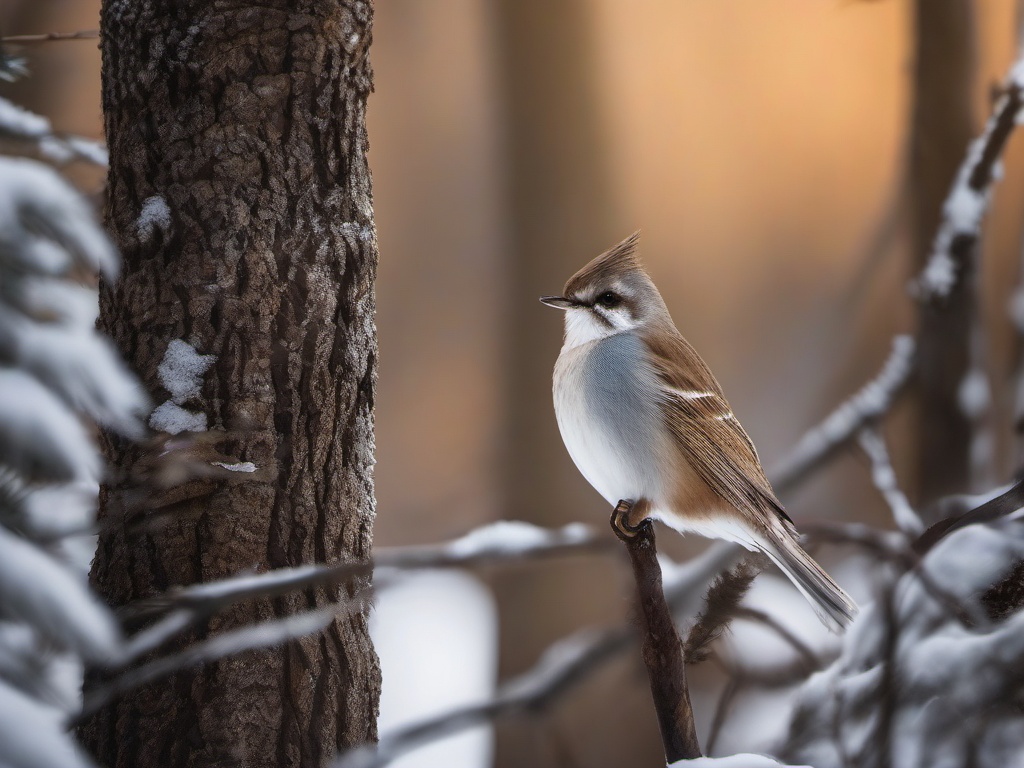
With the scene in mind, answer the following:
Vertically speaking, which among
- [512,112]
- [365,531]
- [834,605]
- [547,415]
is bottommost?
[834,605]

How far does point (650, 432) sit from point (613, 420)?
10 centimetres

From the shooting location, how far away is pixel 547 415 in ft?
10.1

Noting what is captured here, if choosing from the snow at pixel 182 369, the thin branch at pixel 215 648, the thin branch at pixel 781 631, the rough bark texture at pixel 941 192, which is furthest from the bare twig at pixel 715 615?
the rough bark texture at pixel 941 192

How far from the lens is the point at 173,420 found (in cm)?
124

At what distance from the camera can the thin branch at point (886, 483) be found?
198cm

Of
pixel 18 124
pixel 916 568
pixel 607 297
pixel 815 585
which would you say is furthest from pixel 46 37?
pixel 815 585

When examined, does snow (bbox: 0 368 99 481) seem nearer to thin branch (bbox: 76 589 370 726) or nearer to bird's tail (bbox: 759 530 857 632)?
thin branch (bbox: 76 589 370 726)

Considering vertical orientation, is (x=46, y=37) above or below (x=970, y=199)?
above

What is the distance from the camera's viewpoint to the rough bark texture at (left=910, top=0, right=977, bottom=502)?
2.45 meters

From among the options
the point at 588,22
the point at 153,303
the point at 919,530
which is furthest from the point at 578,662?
the point at 588,22

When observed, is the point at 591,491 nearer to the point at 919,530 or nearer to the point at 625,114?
the point at 919,530

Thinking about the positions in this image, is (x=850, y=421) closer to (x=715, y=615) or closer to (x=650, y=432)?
(x=650, y=432)

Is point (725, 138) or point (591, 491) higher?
point (725, 138)

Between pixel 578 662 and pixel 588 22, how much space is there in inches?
102
